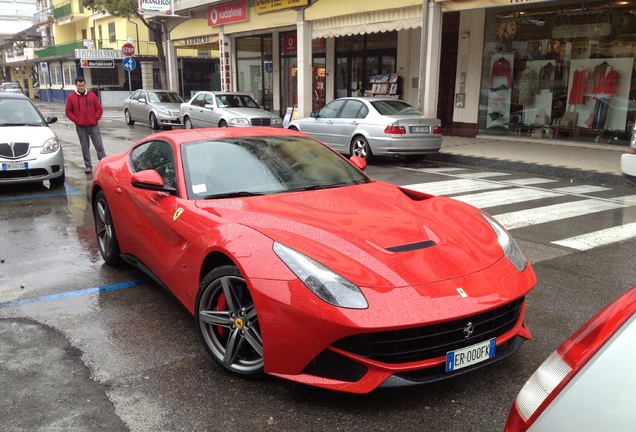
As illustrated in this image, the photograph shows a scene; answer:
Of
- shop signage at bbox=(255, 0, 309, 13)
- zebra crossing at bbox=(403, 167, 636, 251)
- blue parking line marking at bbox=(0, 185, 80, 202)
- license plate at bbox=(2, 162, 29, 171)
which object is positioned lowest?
blue parking line marking at bbox=(0, 185, 80, 202)

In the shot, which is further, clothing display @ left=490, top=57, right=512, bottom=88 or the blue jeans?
A: clothing display @ left=490, top=57, right=512, bottom=88

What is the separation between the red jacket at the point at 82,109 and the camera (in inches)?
447

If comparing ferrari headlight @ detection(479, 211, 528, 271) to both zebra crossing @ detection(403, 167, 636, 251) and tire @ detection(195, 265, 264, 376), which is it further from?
zebra crossing @ detection(403, 167, 636, 251)

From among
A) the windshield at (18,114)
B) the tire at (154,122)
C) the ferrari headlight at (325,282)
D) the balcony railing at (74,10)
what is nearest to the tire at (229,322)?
the ferrari headlight at (325,282)

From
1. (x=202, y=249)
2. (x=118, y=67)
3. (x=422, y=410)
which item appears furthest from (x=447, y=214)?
(x=118, y=67)

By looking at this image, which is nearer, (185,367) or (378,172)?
(185,367)

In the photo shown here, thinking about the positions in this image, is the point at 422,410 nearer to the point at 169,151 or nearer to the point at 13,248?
the point at 169,151

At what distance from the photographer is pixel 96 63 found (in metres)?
41.7

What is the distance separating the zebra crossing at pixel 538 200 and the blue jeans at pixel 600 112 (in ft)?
16.1

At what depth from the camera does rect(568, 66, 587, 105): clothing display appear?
15.0 meters

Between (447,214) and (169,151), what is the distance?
226 centimetres

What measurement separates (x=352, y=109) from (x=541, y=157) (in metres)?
4.51

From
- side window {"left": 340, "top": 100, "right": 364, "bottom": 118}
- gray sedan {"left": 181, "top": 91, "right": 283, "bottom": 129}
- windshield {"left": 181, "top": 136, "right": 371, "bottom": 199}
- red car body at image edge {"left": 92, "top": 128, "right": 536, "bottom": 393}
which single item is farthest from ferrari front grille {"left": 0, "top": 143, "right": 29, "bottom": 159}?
gray sedan {"left": 181, "top": 91, "right": 283, "bottom": 129}

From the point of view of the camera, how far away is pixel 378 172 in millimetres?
11539
